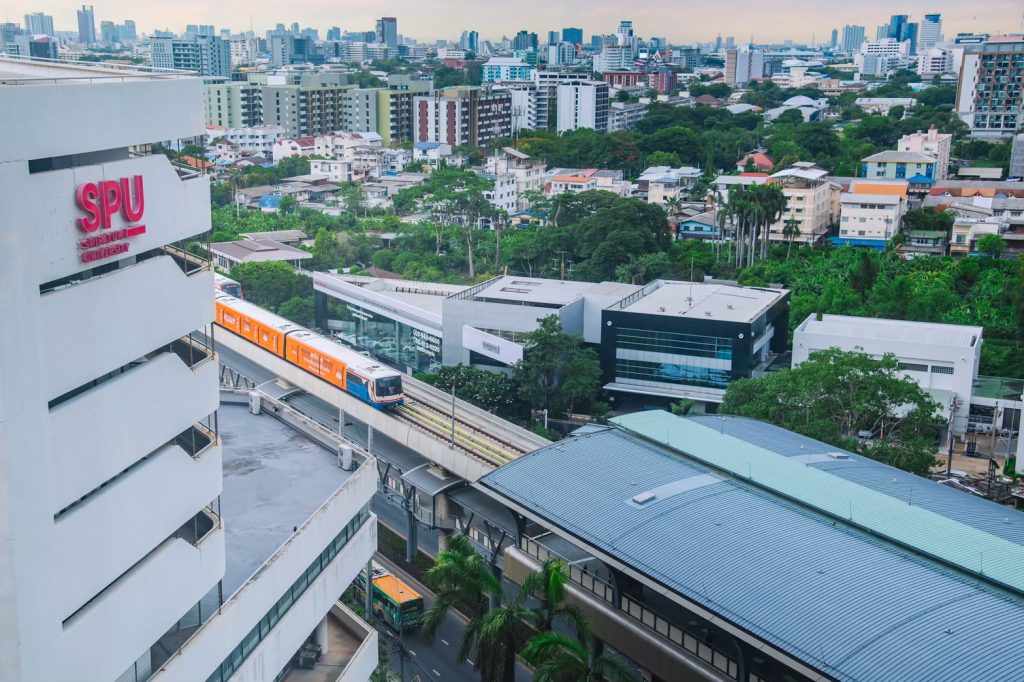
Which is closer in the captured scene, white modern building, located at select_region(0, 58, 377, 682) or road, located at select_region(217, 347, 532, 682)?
white modern building, located at select_region(0, 58, 377, 682)

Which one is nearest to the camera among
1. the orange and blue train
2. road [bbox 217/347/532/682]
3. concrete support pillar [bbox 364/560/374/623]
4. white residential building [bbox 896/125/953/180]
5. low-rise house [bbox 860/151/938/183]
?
road [bbox 217/347/532/682]

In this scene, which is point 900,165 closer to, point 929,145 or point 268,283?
point 929,145

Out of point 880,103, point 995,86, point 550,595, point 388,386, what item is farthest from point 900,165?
point 550,595

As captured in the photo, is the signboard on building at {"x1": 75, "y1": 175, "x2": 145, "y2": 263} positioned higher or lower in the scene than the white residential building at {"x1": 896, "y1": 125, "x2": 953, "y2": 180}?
higher

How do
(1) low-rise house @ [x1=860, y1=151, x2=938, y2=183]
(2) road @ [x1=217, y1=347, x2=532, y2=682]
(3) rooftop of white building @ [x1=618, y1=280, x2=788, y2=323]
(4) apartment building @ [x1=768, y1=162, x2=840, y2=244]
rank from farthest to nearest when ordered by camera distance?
1. (1) low-rise house @ [x1=860, y1=151, x2=938, y2=183]
2. (4) apartment building @ [x1=768, y1=162, x2=840, y2=244]
3. (3) rooftop of white building @ [x1=618, y1=280, x2=788, y2=323]
4. (2) road @ [x1=217, y1=347, x2=532, y2=682]

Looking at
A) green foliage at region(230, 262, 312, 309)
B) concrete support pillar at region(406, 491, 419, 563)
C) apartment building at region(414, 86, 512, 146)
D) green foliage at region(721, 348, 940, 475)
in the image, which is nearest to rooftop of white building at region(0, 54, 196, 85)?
concrete support pillar at region(406, 491, 419, 563)

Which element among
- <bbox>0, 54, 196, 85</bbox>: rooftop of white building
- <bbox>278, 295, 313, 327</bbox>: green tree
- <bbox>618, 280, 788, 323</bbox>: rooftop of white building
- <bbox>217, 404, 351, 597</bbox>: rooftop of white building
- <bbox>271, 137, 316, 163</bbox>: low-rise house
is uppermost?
<bbox>0, 54, 196, 85</bbox>: rooftop of white building

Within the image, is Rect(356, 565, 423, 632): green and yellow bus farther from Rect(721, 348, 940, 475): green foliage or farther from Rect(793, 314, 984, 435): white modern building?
Rect(793, 314, 984, 435): white modern building

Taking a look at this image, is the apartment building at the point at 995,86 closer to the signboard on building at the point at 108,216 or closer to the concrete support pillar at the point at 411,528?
the concrete support pillar at the point at 411,528
